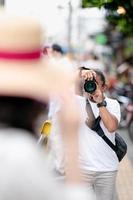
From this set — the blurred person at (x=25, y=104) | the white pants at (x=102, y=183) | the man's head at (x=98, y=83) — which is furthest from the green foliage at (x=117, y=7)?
the blurred person at (x=25, y=104)

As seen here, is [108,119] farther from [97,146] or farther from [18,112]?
[18,112]

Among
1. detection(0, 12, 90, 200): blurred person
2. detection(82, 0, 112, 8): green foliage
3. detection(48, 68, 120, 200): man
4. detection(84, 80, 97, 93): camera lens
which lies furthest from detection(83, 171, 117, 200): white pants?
detection(82, 0, 112, 8): green foliage

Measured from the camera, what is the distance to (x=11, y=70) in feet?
5.87

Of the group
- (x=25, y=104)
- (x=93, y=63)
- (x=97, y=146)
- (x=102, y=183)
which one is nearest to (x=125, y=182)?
(x=93, y=63)

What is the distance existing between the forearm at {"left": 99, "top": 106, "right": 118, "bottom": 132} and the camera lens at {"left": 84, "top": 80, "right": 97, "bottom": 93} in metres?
0.17

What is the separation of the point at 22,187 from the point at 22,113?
21 cm

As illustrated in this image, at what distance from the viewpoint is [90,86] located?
5172 mm

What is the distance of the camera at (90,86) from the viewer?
5.12 metres

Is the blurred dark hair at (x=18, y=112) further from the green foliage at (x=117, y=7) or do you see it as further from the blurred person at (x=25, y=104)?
the green foliage at (x=117, y=7)

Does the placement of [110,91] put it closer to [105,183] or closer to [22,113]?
[105,183]

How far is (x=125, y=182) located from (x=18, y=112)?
7633mm

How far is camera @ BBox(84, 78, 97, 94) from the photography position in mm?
5121

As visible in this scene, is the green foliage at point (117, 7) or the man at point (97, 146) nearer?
the man at point (97, 146)

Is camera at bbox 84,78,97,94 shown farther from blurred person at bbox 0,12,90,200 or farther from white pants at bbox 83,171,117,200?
blurred person at bbox 0,12,90,200
